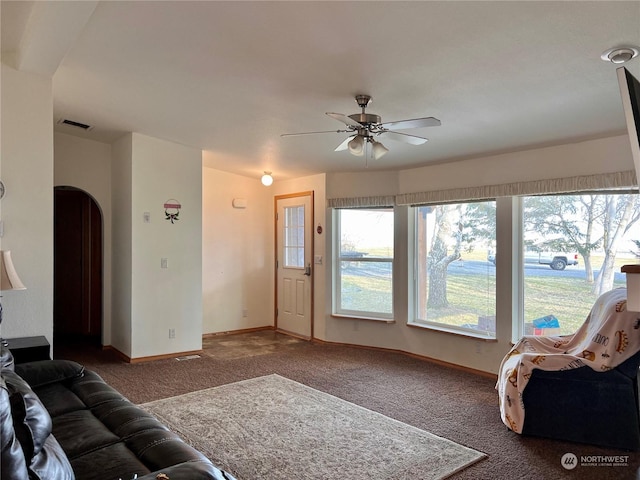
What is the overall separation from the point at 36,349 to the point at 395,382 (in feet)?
9.84

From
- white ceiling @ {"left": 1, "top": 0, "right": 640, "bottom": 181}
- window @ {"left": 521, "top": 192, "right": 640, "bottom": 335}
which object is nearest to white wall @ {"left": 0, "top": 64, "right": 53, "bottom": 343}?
white ceiling @ {"left": 1, "top": 0, "right": 640, "bottom": 181}

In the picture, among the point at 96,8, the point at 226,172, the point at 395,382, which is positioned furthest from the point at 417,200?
the point at 96,8

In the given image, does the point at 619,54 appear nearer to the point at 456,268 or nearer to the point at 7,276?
the point at 456,268

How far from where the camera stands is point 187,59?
9.56 feet

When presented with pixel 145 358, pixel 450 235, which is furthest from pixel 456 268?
pixel 145 358

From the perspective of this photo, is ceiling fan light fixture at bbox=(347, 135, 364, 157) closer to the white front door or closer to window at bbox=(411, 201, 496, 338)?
window at bbox=(411, 201, 496, 338)

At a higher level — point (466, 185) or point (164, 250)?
point (466, 185)

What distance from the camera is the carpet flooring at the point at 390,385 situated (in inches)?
106

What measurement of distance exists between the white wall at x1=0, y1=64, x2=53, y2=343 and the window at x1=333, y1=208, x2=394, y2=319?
11.1 ft

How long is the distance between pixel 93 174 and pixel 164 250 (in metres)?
→ 1.37

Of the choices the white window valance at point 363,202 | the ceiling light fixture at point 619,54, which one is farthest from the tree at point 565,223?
the ceiling light fixture at point 619,54

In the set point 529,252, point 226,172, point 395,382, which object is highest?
point 226,172

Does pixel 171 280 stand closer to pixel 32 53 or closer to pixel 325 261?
pixel 325 261

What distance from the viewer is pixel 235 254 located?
21.5ft
